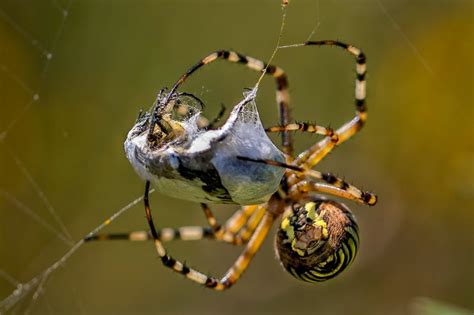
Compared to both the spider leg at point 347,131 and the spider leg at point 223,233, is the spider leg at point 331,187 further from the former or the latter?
the spider leg at point 223,233

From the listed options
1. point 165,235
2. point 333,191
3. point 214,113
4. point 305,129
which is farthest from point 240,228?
point 214,113

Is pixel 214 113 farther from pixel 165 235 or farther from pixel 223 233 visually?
pixel 223 233

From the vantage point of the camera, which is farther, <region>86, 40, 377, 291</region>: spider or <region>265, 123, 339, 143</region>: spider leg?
<region>86, 40, 377, 291</region>: spider

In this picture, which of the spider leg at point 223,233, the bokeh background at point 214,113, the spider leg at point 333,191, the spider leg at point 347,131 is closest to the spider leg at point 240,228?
the spider leg at point 223,233

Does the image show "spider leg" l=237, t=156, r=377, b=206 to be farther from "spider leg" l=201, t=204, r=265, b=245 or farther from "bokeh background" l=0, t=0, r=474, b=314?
"bokeh background" l=0, t=0, r=474, b=314

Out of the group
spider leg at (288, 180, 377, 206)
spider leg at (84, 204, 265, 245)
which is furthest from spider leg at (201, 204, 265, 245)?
spider leg at (288, 180, 377, 206)

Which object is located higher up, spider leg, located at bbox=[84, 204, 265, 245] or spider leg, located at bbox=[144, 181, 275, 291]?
spider leg, located at bbox=[84, 204, 265, 245]
